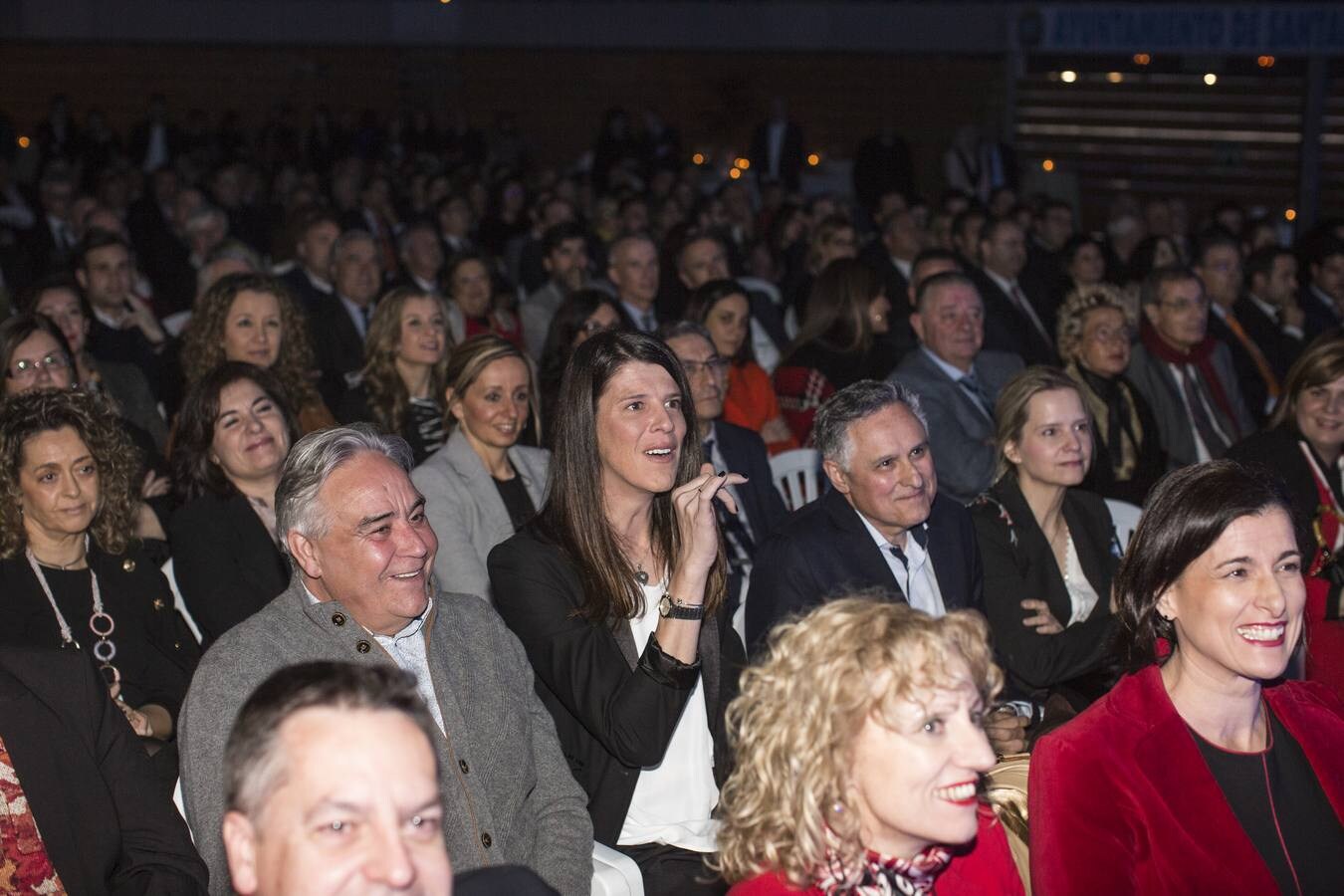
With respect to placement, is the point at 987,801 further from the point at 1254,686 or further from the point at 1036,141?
the point at 1036,141

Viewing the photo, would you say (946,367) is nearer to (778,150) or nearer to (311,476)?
(311,476)

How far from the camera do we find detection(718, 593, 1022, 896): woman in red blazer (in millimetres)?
1863

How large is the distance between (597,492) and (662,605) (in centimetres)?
39

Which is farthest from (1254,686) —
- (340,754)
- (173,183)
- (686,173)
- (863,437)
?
(686,173)

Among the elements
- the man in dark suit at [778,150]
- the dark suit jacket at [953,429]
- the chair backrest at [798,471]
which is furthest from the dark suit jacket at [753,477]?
the man in dark suit at [778,150]

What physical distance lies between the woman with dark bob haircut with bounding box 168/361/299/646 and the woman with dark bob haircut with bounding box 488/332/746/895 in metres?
1.10

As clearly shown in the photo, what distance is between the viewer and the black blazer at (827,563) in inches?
124

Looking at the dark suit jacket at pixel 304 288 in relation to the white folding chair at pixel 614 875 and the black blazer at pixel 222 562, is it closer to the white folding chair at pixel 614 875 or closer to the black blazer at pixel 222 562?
the black blazer at pixel 222 562

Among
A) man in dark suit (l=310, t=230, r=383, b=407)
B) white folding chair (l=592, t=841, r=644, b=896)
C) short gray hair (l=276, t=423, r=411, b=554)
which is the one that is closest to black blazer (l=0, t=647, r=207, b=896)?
short gray hair (l=276, t=423, r=411, b=554)

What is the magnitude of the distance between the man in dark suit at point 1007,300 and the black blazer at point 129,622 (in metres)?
4.66

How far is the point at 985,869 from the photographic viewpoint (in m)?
2.14

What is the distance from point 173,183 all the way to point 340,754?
34.7 ft

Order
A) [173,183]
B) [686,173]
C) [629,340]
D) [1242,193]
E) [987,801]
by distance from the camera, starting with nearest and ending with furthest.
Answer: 1. [987,801]
2. [629,340]
3. [173,183]
4. [686,173]
5. [1242,193]

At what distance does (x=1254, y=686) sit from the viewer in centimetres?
234
